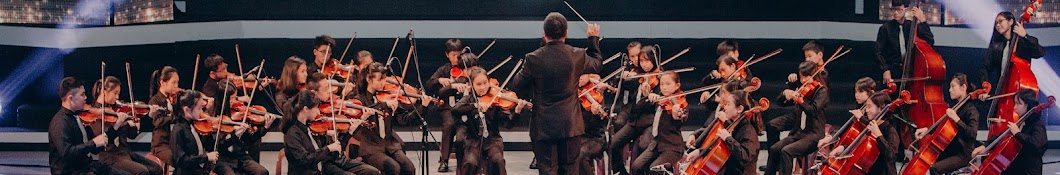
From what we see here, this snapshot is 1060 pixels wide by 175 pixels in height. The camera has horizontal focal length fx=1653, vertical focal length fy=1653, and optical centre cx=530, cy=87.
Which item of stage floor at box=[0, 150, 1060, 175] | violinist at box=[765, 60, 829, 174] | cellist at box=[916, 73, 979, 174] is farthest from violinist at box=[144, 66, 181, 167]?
cellist at box=[916, 73, 979, 174]

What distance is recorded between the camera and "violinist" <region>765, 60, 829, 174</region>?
954cm

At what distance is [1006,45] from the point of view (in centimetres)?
1034

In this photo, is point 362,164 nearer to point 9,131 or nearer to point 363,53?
point 363,53

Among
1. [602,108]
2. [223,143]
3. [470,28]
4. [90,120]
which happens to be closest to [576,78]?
[602,108]

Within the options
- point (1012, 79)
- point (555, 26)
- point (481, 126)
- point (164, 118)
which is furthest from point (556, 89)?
point (1012, 79)

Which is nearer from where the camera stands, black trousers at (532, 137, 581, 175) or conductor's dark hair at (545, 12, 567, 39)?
conductor's dark hair at (545, 12, 567, 39)

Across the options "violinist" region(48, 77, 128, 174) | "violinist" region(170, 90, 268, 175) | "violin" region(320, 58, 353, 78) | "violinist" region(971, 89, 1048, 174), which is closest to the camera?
"violinist" region(48, 77, 128, 174)

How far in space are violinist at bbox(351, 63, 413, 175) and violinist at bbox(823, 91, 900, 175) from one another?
2.40 m

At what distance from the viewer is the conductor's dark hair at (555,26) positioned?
770 cm

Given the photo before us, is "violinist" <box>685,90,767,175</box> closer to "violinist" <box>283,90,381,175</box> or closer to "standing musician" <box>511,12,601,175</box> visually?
"standing musician" <box>511,12,601,175</box>

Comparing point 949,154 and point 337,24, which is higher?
point 337,24

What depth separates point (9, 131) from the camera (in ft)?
41.1

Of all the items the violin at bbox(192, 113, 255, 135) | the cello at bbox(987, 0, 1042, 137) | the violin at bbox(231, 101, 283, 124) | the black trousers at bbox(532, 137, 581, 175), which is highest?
the cello at bbox(987, 0, 1042, 137)

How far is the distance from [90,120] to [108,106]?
0.86 feet
